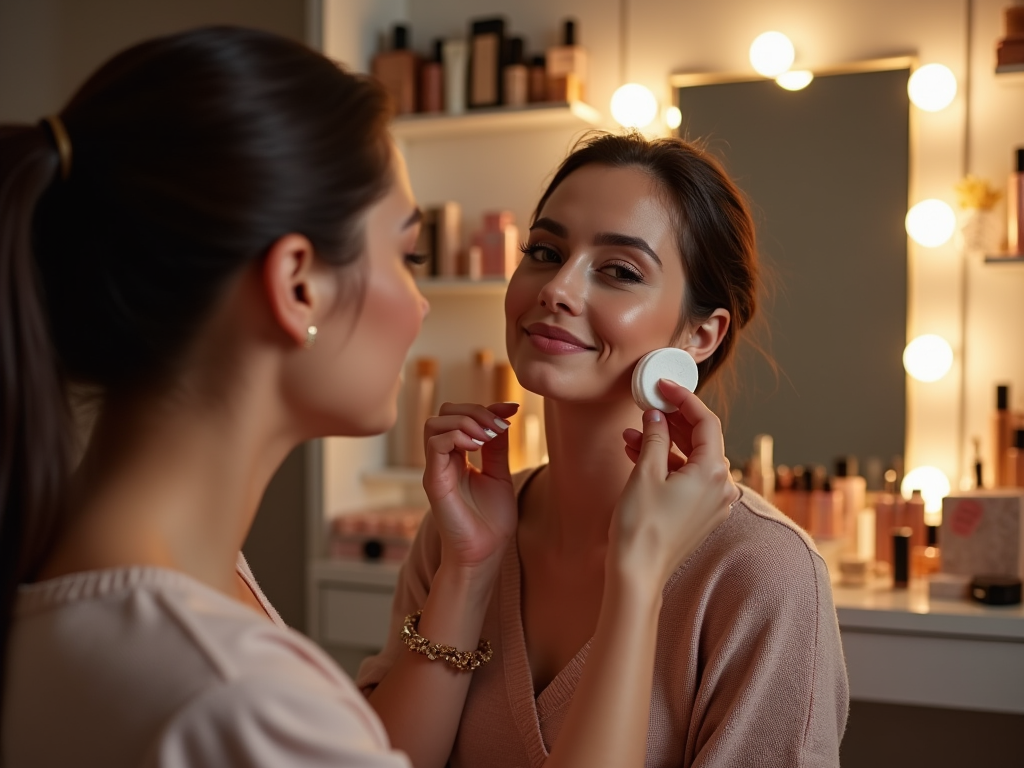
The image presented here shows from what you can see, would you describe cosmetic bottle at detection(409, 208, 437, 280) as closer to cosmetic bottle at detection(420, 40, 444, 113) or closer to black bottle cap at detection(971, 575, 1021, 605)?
cosmetic bottle at detection(420, 40, 444, 113)

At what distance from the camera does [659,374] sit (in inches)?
47.1

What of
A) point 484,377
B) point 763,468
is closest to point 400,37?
point 484,377

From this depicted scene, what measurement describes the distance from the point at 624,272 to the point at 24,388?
78cm

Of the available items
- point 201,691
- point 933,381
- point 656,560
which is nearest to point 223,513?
point 201,691

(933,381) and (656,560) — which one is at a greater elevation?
(933,381)

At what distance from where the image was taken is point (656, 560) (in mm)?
963

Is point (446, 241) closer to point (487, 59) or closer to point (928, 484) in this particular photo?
point (487, 59)

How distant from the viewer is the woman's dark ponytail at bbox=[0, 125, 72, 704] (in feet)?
2.12

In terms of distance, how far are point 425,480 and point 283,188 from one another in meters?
0.60

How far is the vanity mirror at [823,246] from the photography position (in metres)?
2.23

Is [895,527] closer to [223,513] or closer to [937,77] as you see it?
[937,77]

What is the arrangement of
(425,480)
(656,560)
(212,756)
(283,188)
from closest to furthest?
(212,756) → (283,188) → (656,560) → (425,480)

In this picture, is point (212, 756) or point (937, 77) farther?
point (937, 77)

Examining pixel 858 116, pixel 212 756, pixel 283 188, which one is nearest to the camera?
pixel 212 756
